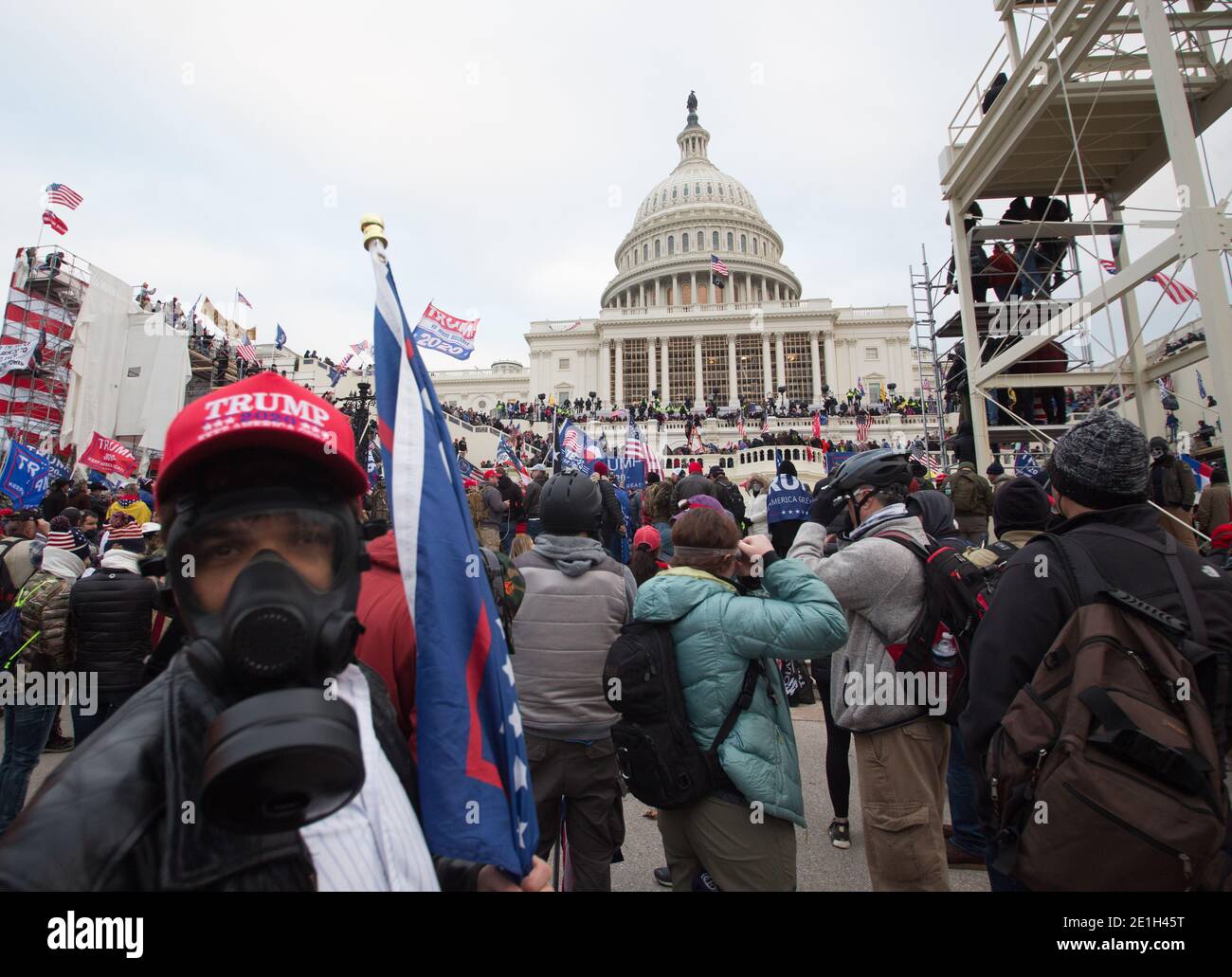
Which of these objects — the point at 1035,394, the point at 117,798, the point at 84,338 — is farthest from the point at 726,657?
the point at 84,338

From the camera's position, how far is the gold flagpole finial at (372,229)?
1445 millimetres

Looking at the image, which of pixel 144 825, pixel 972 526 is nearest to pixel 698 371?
pixel 972 526

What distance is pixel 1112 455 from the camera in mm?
2133

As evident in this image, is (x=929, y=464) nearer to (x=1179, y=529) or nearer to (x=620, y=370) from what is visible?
(x=1179, y=529)

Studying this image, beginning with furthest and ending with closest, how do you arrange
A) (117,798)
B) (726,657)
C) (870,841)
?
(870,841) → (726,657) → (117,798)

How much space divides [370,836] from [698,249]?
258 feet

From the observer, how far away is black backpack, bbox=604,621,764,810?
2414 mm

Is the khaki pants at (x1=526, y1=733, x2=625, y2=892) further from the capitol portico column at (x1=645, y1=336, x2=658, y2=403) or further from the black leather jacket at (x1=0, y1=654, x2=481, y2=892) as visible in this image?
the capitol portico column at (x1=645, y1=336, x2=658, y2=403)

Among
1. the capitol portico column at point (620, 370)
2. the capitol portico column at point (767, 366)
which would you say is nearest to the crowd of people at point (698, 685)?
the capitol portico column at point (620, 370)

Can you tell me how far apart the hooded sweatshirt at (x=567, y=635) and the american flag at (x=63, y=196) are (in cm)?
2936

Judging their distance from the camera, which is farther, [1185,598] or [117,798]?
[1185,598]

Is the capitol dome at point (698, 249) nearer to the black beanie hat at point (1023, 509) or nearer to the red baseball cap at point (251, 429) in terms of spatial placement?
the black beanie hat at point (1023, 509)
